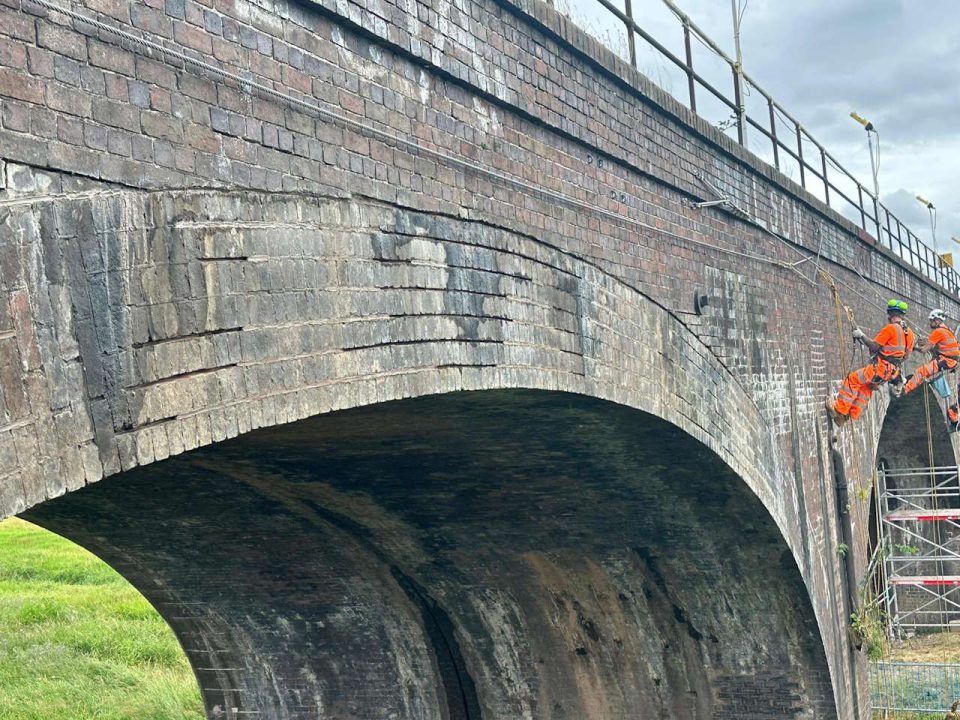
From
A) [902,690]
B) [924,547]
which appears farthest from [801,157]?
[924,547]

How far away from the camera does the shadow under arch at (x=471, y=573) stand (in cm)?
779

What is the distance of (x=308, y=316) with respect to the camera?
12.7ft

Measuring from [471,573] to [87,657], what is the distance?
7.05m

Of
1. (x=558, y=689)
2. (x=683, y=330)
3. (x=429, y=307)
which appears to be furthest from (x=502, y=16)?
(x=558, y=689)

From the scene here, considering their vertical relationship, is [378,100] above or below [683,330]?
above

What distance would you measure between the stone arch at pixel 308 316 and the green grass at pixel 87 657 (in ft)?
30.4

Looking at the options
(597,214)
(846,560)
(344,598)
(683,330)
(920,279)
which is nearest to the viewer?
(597,214)

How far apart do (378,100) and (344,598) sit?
6.36 m

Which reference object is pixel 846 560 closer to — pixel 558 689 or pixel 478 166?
pixel 558 689

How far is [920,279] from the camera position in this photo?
17.0 m

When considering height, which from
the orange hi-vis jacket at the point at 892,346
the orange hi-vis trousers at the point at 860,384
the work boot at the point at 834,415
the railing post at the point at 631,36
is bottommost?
the work boot at the point at 834,415

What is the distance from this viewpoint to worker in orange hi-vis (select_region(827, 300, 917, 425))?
10578 mm

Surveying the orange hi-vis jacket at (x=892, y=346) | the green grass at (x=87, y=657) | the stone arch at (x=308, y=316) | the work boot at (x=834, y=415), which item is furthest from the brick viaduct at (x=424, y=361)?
the green grass at (x=87, y=657)

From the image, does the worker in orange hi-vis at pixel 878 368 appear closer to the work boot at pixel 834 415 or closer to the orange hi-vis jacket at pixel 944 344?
the work boot at pixel 834 415
